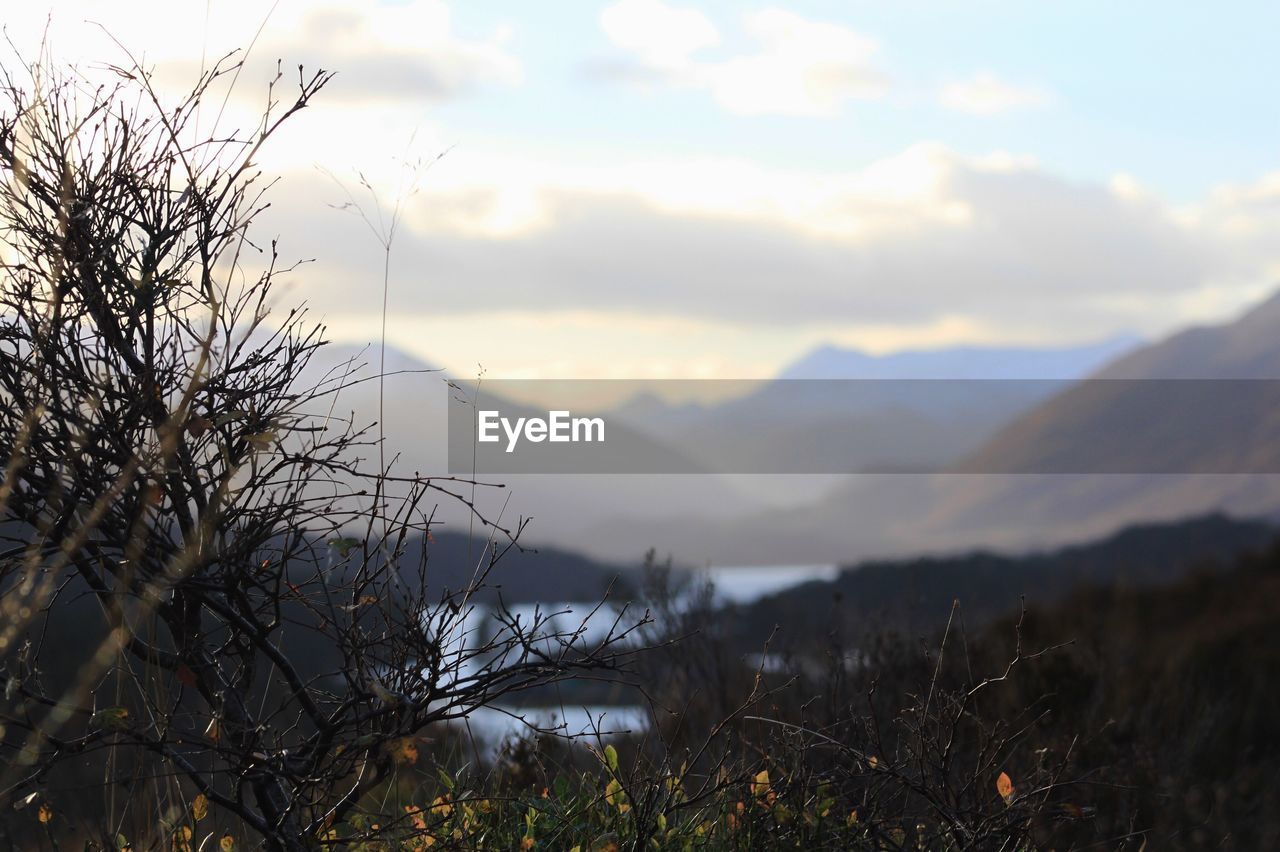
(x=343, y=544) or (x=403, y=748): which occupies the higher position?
(x=343, y=544)

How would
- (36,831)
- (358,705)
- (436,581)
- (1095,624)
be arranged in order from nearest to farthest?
(358,705), (436,581), (36,831), (1095,624)

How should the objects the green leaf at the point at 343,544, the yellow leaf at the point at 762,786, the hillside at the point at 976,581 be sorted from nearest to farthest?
the green leaf at the point at 343,544
the yellow leaf at the point at 762,786
the hillside at the point at 976,581

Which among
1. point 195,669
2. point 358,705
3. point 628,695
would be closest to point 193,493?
point 195,669

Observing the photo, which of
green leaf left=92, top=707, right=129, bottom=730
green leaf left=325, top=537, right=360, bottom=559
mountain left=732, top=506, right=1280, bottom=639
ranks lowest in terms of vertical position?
mountain left=732, top=506, right=1280, bottom=639

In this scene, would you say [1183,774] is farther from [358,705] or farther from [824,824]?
[358,705]

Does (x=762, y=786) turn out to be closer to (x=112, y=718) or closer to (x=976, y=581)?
(x=112, y=718)

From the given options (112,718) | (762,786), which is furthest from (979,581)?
(112,718)

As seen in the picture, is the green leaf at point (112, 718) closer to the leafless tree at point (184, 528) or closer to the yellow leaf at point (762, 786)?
the leafless tree at point (184, 528)

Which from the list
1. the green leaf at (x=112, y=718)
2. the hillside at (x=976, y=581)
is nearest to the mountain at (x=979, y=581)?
the hillside at (x=976, y=581)

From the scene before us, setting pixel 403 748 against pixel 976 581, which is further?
pixel 976 581

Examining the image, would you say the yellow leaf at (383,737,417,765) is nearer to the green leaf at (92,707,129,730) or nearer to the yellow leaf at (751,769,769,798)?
the green leaf at (92,707,129,730)

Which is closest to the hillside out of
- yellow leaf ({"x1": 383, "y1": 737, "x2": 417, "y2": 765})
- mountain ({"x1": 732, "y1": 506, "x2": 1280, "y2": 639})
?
mountain ({"x1": 732, "y1": 506, "x2": 1280, "y2": 639})
